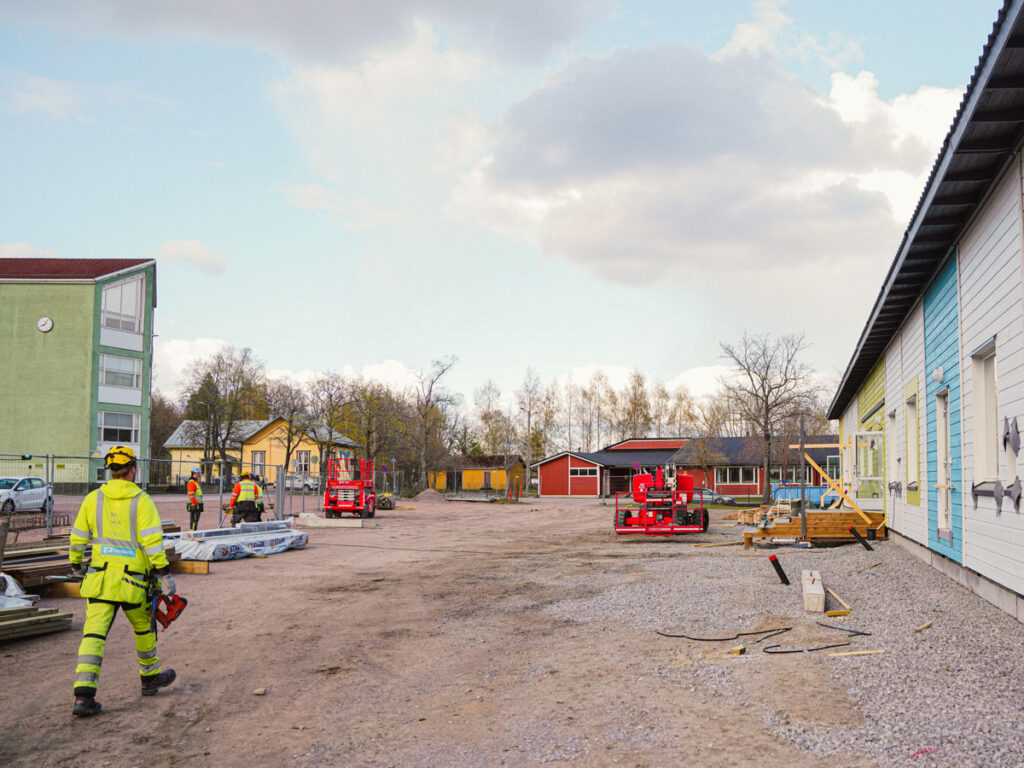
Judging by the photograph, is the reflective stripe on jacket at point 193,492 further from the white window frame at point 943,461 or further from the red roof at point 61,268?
the red roof at point 61,268

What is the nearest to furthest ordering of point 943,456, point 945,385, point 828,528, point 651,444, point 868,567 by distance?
point 945,385 → point 943,456 → point 868,567 → point 828,528 → point 651,444

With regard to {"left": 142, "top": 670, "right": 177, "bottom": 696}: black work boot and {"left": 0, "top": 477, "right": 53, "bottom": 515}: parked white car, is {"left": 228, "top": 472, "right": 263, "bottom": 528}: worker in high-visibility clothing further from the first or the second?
{"left": 142, "top": 670, "right": 177, "bottom": 696}: black work boot

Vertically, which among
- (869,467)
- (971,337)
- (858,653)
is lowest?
(858,653)

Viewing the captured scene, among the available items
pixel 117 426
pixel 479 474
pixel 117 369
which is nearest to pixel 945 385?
pixel 117 426

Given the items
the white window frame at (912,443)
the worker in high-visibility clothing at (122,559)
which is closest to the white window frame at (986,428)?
the white window frame at (912,443)

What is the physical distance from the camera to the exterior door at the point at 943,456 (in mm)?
11250

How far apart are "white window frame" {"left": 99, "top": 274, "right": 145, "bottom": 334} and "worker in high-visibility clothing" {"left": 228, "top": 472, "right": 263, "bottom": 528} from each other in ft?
91.4

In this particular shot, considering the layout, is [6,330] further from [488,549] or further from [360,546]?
[488,549]

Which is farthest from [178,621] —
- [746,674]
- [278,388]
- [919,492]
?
[278,388]

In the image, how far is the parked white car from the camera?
26.9m

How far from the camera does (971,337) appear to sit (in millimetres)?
9414

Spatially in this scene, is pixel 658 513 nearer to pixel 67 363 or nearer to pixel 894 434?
pixel 894 434

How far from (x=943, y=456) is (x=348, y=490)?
72.5 feet

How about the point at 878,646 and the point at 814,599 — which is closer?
the point at 878,646
